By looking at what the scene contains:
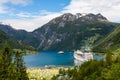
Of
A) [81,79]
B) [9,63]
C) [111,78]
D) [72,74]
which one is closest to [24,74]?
[9,63]

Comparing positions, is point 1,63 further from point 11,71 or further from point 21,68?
point 21,68

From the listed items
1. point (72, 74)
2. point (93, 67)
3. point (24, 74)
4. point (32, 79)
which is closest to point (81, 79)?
point (93, 67)

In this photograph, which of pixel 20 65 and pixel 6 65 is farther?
pixel 20 65

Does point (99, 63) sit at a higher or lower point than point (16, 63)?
lower

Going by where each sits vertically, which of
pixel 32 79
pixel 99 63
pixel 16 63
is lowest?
pixel 32 79

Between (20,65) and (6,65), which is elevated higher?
(6,65)

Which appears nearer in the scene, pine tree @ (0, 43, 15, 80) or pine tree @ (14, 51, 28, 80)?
pine tree @ (0, 43, 15, 80)

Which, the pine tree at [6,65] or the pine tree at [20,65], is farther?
the pine tree at [20,65]

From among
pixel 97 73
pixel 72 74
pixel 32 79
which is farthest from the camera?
pixel 32 79

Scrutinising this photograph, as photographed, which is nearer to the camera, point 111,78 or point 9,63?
point 9,63

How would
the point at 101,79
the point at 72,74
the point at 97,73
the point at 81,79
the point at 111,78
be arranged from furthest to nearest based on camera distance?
the point at 72,74
the point at 81,79
the point at 97,73
the point at 101,79
the point at 111,78
